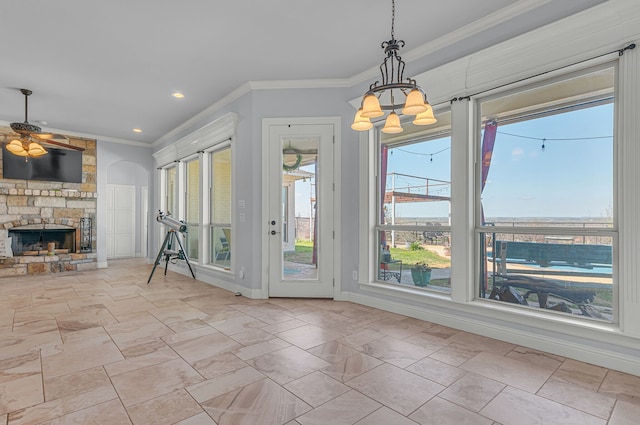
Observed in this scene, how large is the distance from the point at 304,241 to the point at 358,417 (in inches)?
111

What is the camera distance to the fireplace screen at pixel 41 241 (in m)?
6.55

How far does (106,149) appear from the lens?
7438 mm

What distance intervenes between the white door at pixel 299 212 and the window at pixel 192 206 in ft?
7.72

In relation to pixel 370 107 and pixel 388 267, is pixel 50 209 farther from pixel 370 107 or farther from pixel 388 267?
pixel 370 107

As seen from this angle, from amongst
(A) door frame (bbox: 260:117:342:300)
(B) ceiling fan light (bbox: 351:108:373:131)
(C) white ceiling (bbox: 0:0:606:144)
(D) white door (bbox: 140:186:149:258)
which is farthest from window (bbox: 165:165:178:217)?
(B) ceiling fan light (bbox: 351:108:373:131)

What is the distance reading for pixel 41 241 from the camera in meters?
6.89

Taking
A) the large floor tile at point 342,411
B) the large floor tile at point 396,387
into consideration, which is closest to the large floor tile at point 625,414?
the large floor tile at point 396,387

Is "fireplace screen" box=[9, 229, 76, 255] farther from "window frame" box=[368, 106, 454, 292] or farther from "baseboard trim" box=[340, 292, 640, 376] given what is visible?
"baseboard trim" box=[340, 292, 640, 376]

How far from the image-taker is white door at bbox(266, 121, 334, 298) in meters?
4.46

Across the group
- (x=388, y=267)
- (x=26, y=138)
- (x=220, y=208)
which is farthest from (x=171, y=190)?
(x=388, y=267)

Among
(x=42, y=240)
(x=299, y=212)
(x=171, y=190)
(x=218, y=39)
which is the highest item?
(x=218, y=39)

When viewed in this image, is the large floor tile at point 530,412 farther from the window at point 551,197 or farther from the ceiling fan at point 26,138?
the ceiling fan at point 26,138

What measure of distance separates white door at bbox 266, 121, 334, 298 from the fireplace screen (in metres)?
5.17

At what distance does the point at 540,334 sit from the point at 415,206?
5.54ft
